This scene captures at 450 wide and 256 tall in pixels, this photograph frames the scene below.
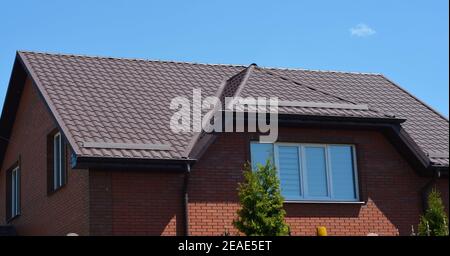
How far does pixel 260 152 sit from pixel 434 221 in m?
3.59

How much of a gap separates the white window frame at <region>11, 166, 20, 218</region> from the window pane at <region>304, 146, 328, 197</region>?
7377 mm

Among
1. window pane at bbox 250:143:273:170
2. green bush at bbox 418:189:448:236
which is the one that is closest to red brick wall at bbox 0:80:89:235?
window pane at bbox 250:143:273:170

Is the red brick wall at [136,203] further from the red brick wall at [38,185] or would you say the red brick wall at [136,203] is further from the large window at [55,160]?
the large window at [55,160]

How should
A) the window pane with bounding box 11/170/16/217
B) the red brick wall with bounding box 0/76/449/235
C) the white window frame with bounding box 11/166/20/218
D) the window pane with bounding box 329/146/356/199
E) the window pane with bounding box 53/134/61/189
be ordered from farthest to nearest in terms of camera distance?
the window pane with bounding box 11/170/16/217 < the white window frame with bounding box 11/166/20/218 < the window pane with bounding box 53/134/61/189 < the window pane with bounding box 329/146/356/199 < the red brick wall with bounding box 0/76/449/235

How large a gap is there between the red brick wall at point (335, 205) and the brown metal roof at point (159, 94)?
55cm

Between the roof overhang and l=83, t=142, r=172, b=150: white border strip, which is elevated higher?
the roof overhang

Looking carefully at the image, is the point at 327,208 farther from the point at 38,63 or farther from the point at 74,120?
the point at 38,63

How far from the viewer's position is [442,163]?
1753 cm

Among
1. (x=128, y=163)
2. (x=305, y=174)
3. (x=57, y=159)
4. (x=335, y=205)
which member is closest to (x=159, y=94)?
(x=57, y=159)

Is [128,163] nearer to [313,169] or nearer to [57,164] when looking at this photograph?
[57,164]

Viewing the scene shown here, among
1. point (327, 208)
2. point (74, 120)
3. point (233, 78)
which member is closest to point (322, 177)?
point (327, 208)

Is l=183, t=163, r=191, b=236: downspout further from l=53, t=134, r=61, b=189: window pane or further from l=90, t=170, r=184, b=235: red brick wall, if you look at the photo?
l=53, t=134, r=61, b=189: window pane

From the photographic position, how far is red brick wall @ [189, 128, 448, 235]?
16.0 m
